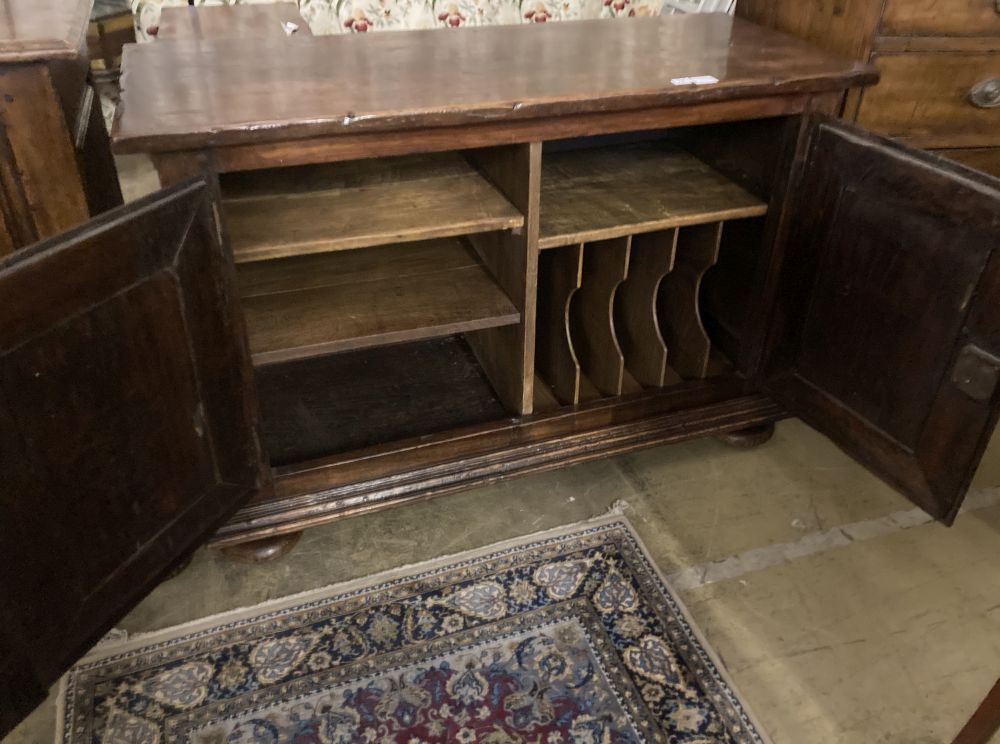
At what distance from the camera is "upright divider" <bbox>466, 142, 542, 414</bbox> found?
3.92 ft

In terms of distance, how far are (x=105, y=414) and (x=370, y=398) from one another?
687 millimetres

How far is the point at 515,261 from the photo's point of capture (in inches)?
50.9

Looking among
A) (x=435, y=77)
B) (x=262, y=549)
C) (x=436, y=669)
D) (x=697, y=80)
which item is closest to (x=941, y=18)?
(x=697, y=80)

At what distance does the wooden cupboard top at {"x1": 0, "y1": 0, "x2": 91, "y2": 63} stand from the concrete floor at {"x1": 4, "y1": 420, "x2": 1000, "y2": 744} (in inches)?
32.2

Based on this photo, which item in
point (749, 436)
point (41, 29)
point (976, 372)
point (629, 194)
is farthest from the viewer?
point (749, 436)

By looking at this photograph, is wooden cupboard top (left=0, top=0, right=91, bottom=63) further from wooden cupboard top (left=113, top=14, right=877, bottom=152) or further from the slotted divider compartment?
the slotted divider compartment

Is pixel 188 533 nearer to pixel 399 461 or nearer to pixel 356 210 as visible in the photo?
pixel 399 461

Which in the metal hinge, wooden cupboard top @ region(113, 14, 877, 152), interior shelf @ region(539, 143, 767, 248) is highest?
wooden cupboard top @ region(113, 14, 877, 152)

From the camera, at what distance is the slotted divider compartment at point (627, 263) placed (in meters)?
1.34

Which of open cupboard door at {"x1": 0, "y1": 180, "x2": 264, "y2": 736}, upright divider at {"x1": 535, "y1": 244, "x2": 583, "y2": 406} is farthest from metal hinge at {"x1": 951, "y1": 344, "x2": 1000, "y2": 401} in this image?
open cupboard door at {"x1": 0, "y1": 180, "x2": 264, "y2": 736}

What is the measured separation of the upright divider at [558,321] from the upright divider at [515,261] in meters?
0.09

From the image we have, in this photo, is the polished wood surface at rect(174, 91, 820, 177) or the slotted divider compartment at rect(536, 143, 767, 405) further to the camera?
the slotted divider compartment at rect(536, 143, 767, 405)

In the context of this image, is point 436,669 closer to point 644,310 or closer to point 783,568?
point 783,568

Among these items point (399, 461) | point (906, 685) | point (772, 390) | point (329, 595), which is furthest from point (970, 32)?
point (329, 595)
